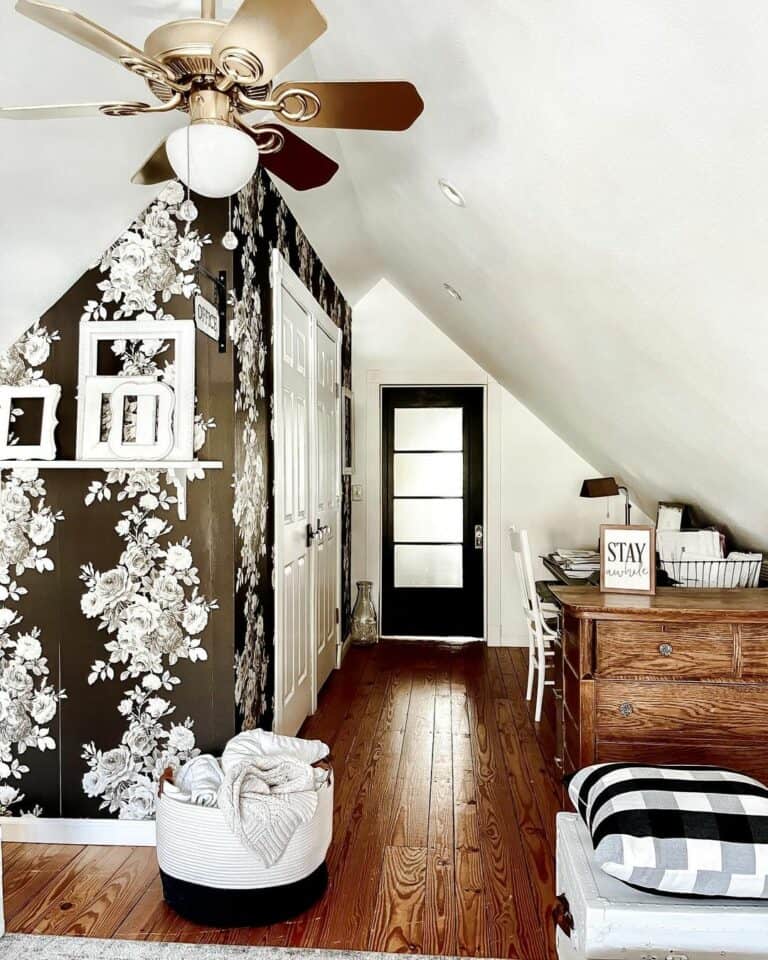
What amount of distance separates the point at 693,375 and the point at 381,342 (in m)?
3.77

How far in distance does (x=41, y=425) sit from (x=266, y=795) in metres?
1.53

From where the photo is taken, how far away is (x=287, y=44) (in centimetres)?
153

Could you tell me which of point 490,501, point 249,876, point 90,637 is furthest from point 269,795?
point 490,501

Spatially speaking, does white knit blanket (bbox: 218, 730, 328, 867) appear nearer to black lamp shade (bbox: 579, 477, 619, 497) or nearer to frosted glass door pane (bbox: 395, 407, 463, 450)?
black lamp shade (bbox: 579, 477, 619, 497)

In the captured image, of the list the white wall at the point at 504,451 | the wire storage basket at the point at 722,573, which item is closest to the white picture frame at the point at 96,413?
the wire storage basket at the point at 722,573

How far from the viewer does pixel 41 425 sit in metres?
2.81

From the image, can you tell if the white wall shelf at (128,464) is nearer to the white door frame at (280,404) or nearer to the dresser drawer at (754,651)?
the white door frame at (280,404)

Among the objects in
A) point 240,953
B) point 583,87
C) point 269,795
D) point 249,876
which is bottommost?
point 240,953

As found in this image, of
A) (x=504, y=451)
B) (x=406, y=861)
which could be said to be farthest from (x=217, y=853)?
(x=504, y=451)

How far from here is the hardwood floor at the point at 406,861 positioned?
2.25 metres

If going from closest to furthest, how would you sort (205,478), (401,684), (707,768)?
Result: (707,768), (205,478), (401,684)

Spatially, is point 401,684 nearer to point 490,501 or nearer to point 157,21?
point 490,501

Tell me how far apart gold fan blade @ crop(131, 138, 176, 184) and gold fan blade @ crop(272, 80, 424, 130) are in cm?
40

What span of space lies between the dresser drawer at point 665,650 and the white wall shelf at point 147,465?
144 centimetres
